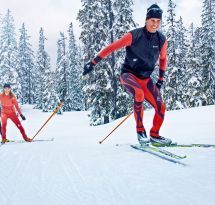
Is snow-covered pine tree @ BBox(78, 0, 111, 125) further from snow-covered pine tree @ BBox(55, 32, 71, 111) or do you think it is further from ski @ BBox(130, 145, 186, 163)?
snow-covered pine tree @ BBox(55, 32, 71, 111)

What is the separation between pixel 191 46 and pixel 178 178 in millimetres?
37030

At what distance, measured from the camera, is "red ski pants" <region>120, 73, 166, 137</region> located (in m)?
6.01

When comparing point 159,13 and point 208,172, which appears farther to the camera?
point 159,13

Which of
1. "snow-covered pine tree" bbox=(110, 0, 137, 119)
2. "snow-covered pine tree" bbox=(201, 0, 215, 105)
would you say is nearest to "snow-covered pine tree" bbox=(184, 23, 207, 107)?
"snow-covered pine tree" bbox=(201, 0, 215, 105)

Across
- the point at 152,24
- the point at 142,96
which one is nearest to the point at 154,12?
the point at 152,24

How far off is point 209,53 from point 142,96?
106 feet

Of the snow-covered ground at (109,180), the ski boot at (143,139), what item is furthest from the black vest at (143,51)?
the snow-covered ground at (109,180)

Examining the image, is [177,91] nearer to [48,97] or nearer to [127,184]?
[48,97]

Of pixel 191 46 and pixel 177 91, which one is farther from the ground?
pixel 191 46

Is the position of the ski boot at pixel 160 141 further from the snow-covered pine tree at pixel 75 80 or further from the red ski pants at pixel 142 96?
the snow-covered pine tree at pixel 75 80

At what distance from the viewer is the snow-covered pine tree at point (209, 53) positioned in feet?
117

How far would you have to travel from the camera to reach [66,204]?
274cm

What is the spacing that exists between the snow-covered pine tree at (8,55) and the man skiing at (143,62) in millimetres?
45987

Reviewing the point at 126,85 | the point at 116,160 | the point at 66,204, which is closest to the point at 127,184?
the point at 66,204
